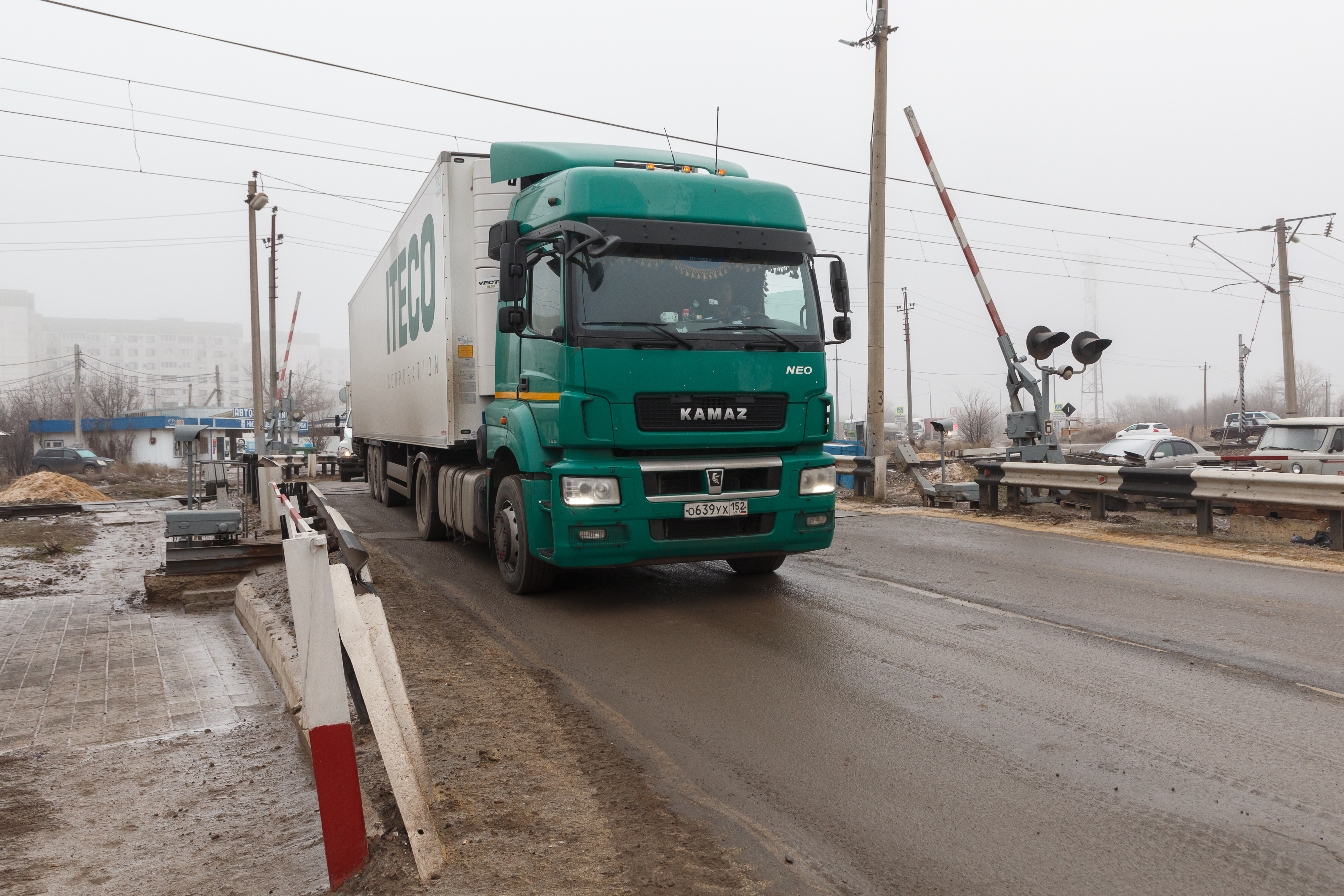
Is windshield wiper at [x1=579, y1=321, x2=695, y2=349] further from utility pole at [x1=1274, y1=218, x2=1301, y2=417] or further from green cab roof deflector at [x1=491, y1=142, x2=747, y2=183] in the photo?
utility pole at [x1=1274, y1=218, x2=1301, y2=417]

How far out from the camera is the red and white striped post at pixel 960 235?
15.6m

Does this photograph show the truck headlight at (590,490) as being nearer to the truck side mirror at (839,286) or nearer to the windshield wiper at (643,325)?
the windshield wiper at (643,325)

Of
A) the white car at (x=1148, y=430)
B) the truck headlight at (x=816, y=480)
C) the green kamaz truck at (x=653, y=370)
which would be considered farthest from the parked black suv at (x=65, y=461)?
the white car at (x=1148, y=430)

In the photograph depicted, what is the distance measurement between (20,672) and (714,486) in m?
4.99

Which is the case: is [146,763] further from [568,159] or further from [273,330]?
[273,330]

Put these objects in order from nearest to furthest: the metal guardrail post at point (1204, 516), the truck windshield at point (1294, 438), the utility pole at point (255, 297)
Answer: the metal guardrail post at point (1204, 516) < the truck windshield at point (1294, 438) < the utility pole at point (255, 297)

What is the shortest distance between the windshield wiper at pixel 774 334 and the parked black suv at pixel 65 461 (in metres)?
43.6

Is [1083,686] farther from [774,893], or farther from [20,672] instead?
[20,672]

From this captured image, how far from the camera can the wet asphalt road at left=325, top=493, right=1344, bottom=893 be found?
124 inches

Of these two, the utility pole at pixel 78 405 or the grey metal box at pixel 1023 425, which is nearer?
the grey metal box at pixel 1023 425

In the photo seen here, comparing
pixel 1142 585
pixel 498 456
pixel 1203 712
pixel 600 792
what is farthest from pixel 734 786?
pixel 1142 585

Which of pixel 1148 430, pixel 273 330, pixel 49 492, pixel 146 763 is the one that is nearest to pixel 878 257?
pixel 146 763

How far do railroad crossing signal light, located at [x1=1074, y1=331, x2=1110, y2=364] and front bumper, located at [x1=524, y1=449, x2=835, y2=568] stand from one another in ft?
26.8

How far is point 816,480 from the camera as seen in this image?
24.9 feet
